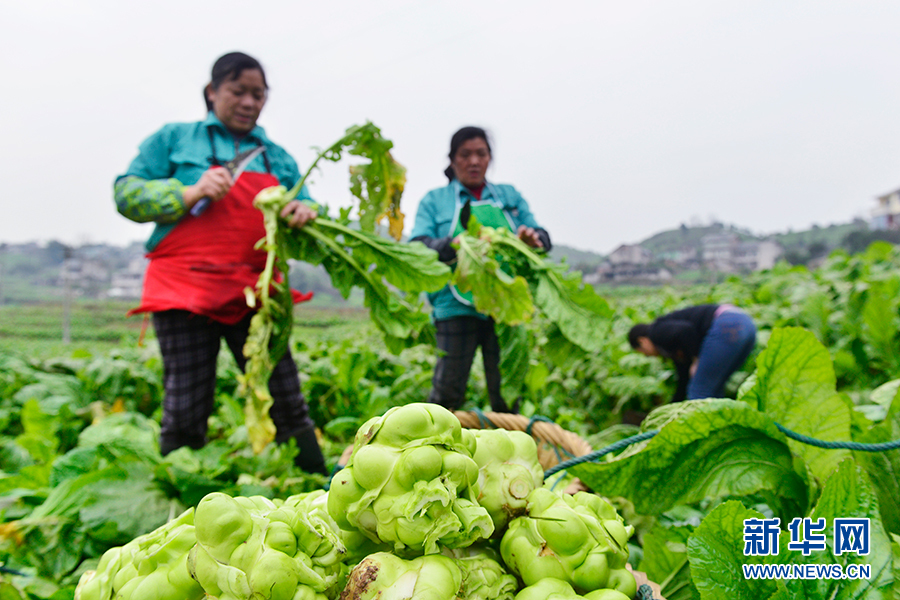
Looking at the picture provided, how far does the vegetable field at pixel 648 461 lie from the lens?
1020 mm

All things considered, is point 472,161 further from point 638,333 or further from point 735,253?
point 735,253

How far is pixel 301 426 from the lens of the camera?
294 centimetres

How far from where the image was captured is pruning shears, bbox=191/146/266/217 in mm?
2516

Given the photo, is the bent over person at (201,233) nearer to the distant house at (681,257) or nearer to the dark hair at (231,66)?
the dark hair at (231,66)

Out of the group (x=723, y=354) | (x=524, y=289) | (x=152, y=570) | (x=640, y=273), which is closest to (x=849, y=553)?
(x=152, y=570)

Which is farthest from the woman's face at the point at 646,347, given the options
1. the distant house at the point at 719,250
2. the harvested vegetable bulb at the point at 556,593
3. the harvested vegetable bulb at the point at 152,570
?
the distant house at the point at 719,250

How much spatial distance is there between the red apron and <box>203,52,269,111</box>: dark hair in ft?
1.59

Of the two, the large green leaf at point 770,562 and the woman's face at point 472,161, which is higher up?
the woman's face at point 472,161

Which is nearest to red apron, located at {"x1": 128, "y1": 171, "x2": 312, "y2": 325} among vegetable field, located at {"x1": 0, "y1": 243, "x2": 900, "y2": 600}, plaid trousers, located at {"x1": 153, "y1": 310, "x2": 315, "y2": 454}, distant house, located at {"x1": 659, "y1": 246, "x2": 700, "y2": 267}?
plaid trousers, located at {"x1": 153, "y1": 310, "x2": 315, "y2": 454}

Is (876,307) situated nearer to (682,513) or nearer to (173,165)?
(682,513)

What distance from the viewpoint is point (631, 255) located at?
12.1m

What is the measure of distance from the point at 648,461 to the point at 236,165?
7.81 ft

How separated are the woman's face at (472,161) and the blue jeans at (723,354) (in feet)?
7.07

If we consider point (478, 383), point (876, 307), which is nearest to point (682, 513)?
point (876, 307)
